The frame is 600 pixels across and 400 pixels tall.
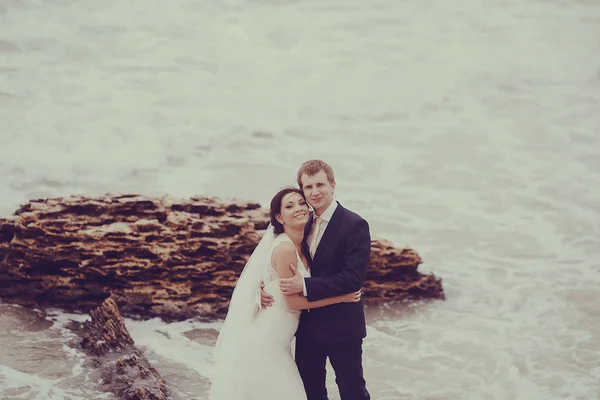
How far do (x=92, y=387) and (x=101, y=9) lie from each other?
1387cm

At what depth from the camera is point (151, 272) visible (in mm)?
7234

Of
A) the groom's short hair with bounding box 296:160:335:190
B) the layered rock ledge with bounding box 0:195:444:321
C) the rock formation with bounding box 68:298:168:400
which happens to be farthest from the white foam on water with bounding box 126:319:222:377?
the groom's short hair with bounding box 296:160:335:190

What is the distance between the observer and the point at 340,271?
4539mm

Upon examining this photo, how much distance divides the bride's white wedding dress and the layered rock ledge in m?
2.70

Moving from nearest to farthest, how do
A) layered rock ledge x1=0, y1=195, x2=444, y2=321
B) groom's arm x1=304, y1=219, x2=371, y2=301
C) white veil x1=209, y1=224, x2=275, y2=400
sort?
groom's arm x1=304, y1=219, x2=371, y2=301
white veil x1=209, y1=224, x2=275, y2=400
layered rock ledge x1=0, y1=195, x2=444, y2=321

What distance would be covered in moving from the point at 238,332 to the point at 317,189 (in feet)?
3.15

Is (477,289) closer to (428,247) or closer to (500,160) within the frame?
(428,247)

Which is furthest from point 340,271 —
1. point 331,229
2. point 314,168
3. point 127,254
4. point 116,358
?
point 127,254

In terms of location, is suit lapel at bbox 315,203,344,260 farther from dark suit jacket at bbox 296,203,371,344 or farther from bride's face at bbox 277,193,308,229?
bride's face at bbox 277,193,308,229

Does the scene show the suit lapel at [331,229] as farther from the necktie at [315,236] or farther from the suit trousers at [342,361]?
the suit trousers at [342,361]

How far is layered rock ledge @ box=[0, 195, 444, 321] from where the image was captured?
7152mm

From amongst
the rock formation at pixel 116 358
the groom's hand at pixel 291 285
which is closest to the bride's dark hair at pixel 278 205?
the groom's hand at pixel 291 285

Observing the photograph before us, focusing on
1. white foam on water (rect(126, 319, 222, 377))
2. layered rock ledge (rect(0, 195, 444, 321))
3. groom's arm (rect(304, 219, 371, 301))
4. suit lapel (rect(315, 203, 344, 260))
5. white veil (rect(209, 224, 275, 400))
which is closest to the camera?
groom's arm (rect(304, 219, 371, 301))

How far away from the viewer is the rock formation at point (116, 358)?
5367 millimetres
